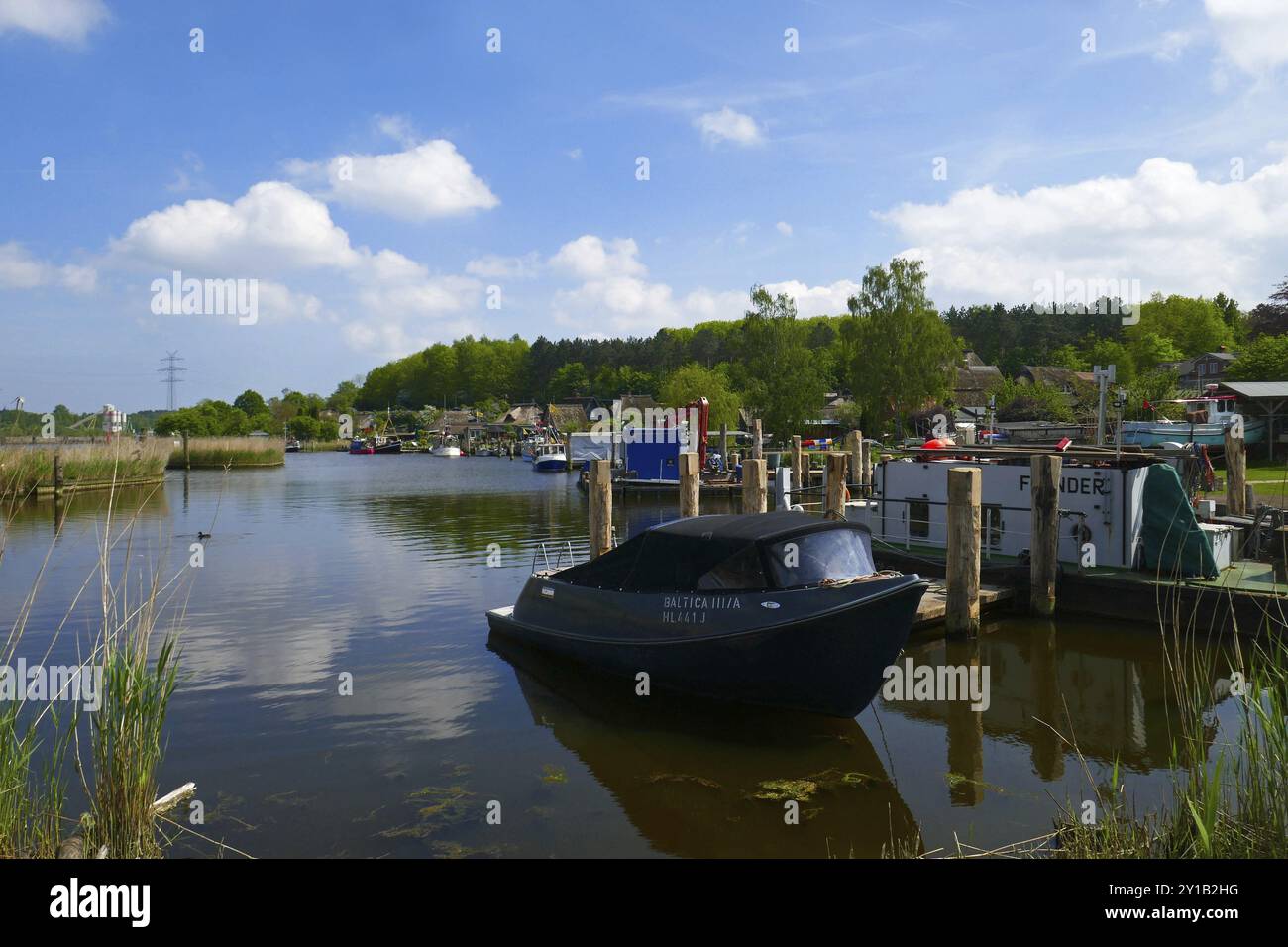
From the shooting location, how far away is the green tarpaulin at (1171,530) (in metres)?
14.4

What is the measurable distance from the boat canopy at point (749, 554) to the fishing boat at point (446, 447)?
10563 cm

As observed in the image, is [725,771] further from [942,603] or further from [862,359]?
[862,359]

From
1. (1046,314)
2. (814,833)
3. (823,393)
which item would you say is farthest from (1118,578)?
(1046,314)

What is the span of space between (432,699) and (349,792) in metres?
3.12

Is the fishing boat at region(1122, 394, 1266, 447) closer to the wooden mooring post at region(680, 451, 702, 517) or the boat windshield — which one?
the wooden mooring post at region(680, 451, 702, 517)

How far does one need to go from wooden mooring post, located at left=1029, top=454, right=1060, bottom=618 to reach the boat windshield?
17.8 feet

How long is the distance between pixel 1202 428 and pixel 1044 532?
25151 mm

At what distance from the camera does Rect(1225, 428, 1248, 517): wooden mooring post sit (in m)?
20.3

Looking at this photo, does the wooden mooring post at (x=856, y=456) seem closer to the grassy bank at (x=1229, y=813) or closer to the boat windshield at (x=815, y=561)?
the boat windshield at (x=815, y=561)

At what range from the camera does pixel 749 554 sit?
418 inches

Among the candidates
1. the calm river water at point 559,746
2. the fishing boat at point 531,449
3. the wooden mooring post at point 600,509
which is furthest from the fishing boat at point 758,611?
the fishing boat at point 531,449

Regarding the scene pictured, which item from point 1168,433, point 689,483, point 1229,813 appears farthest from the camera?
point 1168,433

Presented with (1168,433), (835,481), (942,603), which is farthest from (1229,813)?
(1168,433)
